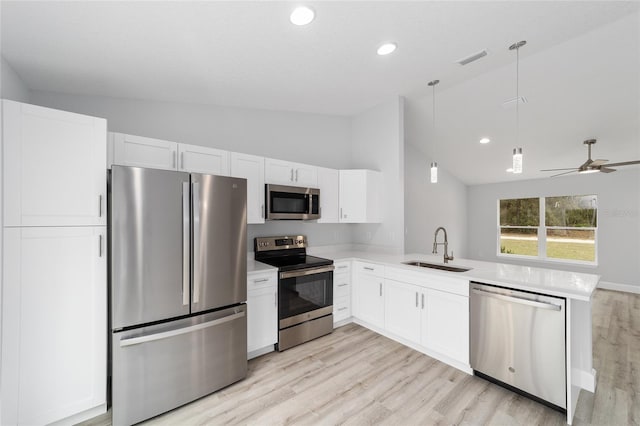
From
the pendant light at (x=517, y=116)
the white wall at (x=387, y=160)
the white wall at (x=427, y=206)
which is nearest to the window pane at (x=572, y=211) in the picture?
the white wall at (x=427, y=206)

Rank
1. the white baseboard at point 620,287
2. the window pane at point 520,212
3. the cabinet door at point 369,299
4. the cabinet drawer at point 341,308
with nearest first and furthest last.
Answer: the cabinet door at point 369,299
the cabinet drawer at point 341,308
the white baseboard at point 620,287
the window pane at point 520,212

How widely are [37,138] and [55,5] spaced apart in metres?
0.79

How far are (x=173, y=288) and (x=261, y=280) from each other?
0.90 metres

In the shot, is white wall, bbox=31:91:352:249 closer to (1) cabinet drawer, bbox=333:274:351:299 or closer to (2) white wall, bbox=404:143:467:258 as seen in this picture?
(1) cabinet drawer, bbox=333:274:351:299

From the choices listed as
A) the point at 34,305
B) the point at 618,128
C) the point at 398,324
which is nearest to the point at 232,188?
the point at 34,305

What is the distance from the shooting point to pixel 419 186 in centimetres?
565

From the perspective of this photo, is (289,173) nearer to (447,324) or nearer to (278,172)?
(278,172)

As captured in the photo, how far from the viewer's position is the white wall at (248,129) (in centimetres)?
257

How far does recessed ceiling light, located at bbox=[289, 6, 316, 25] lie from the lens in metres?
1.80

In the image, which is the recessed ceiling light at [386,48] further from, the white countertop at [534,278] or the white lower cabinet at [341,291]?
the white lower cabinet at [341,291]

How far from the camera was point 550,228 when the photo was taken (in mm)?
6188

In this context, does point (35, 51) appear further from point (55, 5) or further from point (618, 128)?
point (618, 128)

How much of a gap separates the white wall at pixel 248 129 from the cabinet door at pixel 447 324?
6.04ft

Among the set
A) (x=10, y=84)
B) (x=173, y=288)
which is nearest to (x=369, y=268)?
(x=173, y=288)
